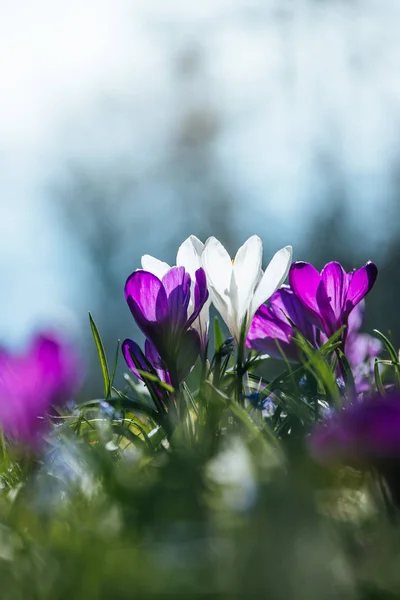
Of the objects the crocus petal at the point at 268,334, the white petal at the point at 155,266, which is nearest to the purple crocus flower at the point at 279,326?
the crocus petal at the point at 268,334

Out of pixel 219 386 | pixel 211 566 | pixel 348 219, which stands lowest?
pixel 348 219

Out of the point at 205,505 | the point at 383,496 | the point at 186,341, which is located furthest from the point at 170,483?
the point at 186,341

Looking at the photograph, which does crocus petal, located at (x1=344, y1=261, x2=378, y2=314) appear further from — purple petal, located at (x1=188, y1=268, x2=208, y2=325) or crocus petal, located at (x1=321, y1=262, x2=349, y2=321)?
purple petal, located at (x1=188, y1=268, x2=208, y2=325)

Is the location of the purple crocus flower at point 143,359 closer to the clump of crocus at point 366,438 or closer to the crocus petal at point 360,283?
the crocus petal at point 360,283

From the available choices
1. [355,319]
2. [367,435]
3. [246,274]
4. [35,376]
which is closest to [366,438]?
[367,435]

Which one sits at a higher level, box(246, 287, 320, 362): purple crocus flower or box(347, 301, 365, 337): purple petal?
box(246, 287, 320, 362): purple crocus flower

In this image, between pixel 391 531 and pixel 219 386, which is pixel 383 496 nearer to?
pixel 391 531

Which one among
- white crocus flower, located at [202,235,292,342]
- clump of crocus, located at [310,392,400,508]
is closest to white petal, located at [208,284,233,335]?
white crocus flower, located at [202,235,292,342]
